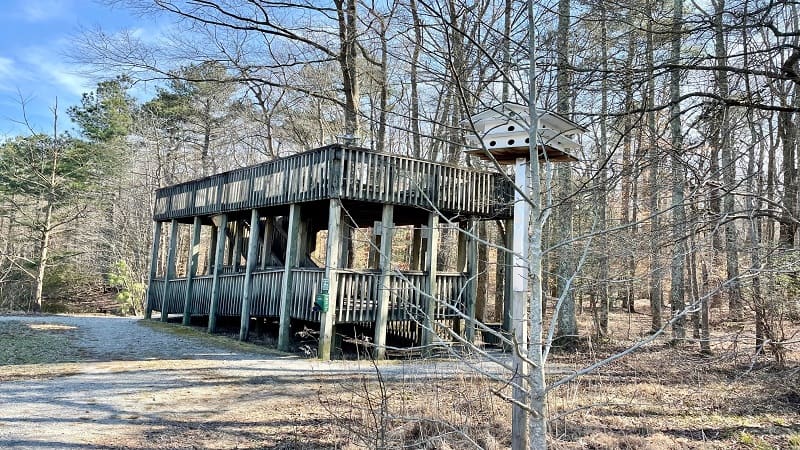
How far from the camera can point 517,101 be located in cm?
568

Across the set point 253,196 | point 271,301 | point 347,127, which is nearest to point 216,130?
point 347,127

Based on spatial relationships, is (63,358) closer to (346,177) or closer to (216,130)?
(346,177)

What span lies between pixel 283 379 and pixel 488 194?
586cm

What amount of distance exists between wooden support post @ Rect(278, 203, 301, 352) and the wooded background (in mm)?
2490

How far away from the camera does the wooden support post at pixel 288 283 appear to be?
10562 mm

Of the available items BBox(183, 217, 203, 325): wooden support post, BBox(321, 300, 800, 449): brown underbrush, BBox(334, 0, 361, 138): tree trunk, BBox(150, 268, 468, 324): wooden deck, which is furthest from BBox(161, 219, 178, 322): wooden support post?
BBox(321, 300, 800, 449): brown underbrush

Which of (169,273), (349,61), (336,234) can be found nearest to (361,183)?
(336,234)

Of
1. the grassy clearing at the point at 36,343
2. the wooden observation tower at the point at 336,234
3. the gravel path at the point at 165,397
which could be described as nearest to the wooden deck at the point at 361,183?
the wooden observation tower at the point at 336,234

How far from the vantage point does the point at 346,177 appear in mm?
9602

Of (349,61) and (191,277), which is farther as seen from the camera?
(191,277)

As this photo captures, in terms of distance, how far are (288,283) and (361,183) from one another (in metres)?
2.63

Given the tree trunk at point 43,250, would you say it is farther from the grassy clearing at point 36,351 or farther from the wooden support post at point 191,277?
the wooden support post at point 191,277

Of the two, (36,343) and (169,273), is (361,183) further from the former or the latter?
(169,273)

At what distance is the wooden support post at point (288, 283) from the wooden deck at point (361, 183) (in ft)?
1.36
